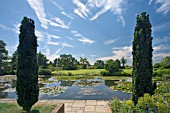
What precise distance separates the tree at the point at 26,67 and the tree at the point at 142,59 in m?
3.64

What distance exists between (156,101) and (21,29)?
499cm

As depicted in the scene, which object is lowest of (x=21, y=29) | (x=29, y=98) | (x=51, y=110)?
(x=51, y=110)

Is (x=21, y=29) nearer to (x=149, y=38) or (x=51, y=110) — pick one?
(x=51, y=110)

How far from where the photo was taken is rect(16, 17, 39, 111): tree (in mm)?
6023

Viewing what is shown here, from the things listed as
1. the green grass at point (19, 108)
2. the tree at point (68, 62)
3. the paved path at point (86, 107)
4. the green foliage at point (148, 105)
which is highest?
the tree at point (68, 62)

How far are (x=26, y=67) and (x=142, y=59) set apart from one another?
4.06m

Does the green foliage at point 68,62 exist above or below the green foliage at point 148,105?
above

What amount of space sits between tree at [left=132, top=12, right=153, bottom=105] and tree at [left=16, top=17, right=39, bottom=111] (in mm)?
3638

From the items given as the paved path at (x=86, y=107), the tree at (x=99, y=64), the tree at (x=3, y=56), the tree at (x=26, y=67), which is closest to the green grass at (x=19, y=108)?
the tree at (x=26, y=67)

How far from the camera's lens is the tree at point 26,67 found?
6.02 meters

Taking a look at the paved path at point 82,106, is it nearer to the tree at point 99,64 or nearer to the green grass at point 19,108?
the green grass at point 19,108

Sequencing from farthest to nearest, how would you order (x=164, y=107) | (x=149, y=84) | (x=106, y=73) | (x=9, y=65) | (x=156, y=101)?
(x=9, y=65) < (x=106, y=73) < (x=149, y=84) < (x=156, y=101) < (x=164, y=107)

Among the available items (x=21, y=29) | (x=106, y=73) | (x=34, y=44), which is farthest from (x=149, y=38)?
(x=106, y=73)

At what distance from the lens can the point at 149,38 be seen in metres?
6.09
